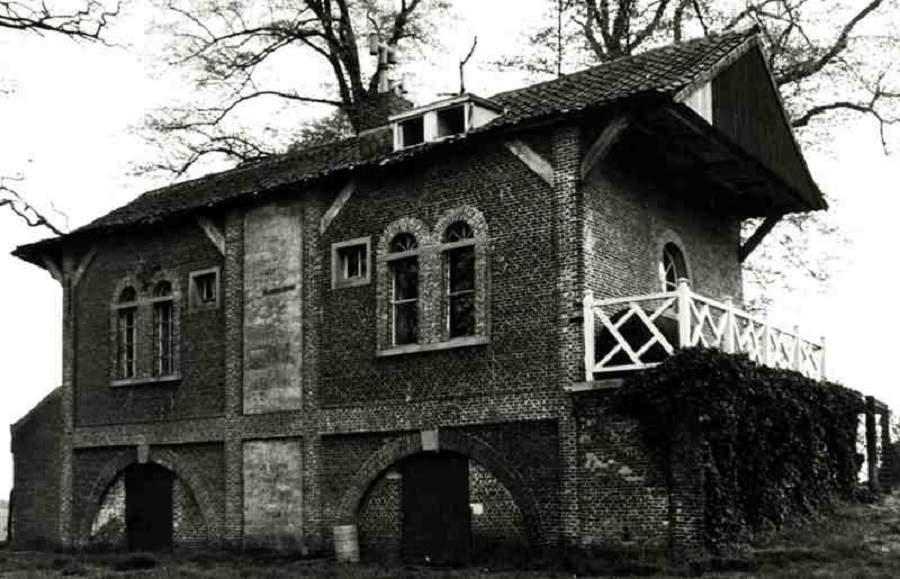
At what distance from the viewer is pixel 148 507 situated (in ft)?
75.0

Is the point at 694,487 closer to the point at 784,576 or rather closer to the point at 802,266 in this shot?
the point at 784,576

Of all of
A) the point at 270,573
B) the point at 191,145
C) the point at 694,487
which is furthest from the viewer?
the point at 191,145

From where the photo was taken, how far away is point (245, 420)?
21281mm

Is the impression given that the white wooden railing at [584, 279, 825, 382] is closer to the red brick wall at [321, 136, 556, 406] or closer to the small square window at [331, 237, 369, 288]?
the red brick wall at [321, 136, 556, 406]

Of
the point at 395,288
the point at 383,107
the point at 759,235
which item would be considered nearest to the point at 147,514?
the point at 395,288

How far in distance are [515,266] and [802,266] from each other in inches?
558

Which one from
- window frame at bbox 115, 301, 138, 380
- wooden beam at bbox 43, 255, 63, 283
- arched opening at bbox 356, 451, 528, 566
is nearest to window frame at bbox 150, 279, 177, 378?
window frame at bbox 115, 301, 138, 380

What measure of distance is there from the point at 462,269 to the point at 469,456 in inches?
118

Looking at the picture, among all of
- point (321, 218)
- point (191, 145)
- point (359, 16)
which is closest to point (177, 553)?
point (321, 218)

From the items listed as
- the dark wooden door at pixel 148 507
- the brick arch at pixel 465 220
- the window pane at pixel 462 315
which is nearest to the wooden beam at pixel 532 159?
the brick arch at pixel 465 220

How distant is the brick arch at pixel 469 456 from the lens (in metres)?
17.0

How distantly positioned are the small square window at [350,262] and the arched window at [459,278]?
177 centimetres

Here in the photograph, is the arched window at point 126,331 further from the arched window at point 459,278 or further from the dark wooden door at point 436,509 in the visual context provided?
the arched window at point 459,278

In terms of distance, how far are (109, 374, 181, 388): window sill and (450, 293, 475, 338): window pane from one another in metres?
6.54
